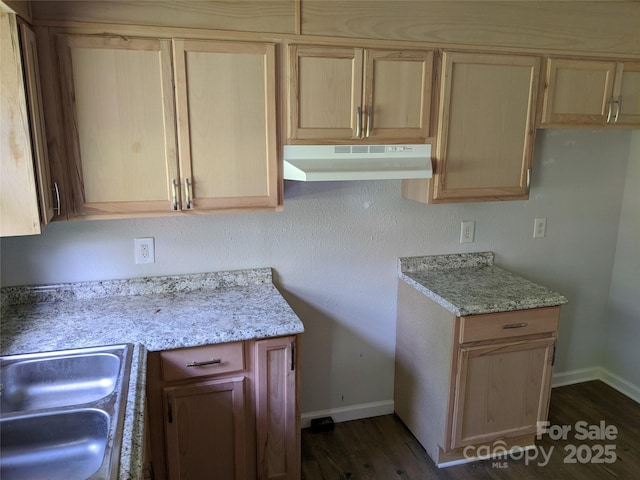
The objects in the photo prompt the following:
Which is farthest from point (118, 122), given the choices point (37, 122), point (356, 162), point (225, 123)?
point (356, 162)

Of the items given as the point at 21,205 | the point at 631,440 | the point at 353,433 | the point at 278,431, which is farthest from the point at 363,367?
the point at 21,205

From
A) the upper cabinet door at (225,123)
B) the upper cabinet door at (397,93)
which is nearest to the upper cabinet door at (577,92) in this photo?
the upper cabinet door at (397,93)

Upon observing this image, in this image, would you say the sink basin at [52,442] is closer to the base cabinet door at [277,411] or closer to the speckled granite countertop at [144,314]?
the speckled granite countertop at [144,314]

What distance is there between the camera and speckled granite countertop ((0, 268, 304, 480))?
5.83ft

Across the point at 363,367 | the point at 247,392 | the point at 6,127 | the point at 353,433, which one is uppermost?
the point at 6,127

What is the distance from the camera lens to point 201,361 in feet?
6.08

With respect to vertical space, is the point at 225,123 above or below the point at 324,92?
below

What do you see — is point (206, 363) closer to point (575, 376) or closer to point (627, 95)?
point (627, 95)

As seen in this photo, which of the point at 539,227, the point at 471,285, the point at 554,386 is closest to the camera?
the point at 471,285

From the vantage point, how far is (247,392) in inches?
76.7

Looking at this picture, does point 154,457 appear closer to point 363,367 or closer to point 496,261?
point 363,367

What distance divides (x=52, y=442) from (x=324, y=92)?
1.55 m

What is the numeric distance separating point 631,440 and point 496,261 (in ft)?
3.86

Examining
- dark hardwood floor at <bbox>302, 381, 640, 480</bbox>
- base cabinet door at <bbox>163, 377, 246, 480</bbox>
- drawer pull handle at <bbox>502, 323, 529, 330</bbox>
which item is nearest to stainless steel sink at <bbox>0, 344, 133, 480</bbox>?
base cabinet door at <bbox>163, 377, 246, 480</bbox>
